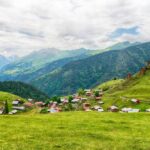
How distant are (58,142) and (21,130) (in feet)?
27.4

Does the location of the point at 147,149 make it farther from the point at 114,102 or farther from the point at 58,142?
the point at 114,102

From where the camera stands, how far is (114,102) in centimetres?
19225

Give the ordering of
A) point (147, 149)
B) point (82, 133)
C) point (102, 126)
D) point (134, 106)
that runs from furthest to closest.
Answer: point (134, 106) < point (102, 126) < point (82, 133) < point (147, 149)

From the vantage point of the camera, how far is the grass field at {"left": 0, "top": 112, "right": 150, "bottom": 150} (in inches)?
1464

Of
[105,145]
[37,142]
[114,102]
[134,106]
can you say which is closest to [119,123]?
[105,145]

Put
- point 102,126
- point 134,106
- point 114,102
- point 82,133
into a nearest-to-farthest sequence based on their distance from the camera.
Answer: point 82,133 → point 102,126 → point 134,106 → point 114,102

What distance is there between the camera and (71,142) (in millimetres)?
38812

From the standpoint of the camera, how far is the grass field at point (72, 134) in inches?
1464

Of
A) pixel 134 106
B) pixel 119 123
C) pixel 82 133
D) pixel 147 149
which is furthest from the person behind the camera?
pixel 134 106

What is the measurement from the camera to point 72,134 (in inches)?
1718

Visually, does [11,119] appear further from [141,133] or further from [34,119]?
[141,133]

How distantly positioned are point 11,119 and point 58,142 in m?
19.1

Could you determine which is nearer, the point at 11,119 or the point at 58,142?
the point at 58,142

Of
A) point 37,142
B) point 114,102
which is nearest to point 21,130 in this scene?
point 37,142
